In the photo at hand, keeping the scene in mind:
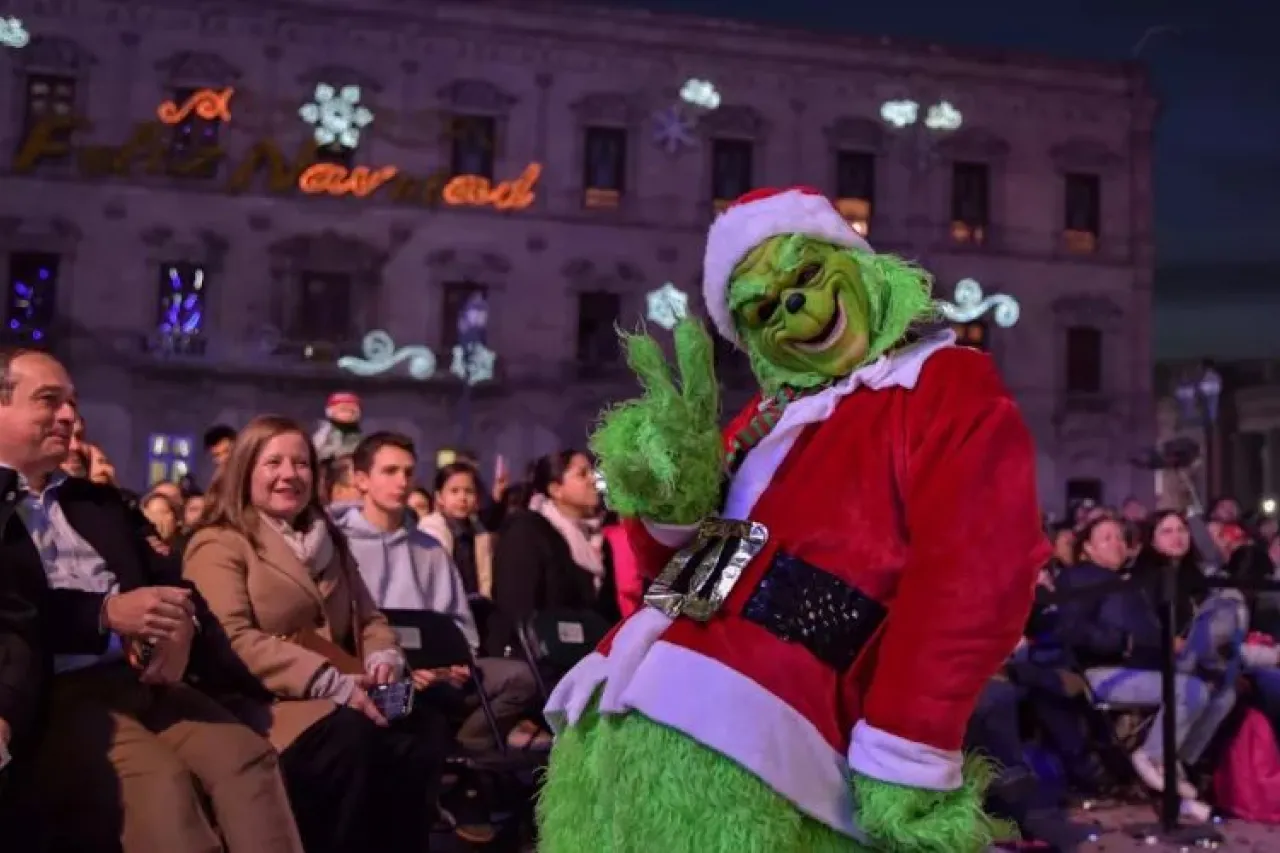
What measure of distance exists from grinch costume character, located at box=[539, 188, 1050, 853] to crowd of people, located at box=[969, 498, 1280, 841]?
4.37 metres

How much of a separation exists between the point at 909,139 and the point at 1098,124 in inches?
152

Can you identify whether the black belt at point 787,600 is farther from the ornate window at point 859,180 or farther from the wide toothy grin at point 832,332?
the ornate window at point 859,180

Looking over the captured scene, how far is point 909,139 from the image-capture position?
79.0 ft

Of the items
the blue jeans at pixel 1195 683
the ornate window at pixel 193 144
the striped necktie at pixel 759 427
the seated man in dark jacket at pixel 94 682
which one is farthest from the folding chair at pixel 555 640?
the ornate window at pixel 193 144

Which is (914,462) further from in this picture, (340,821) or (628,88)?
(628,88)

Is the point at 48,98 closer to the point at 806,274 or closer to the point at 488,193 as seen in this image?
the point at 488,193

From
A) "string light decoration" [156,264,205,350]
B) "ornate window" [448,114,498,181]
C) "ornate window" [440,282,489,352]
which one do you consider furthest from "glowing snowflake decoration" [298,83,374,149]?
"string light decoration" [156,264,205,350]

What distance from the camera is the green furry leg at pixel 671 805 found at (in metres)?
2.13

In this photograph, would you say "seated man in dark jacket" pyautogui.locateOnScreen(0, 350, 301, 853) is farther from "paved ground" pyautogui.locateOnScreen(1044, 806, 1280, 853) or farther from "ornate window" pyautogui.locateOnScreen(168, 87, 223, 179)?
"ornate window" pyautogui.locateOnScreen(168, 87, 223, 179)

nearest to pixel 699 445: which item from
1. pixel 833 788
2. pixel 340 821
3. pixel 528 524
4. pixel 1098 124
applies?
pixel 833 788

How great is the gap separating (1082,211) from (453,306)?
12.1 m

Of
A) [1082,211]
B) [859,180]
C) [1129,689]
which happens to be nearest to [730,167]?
[859,180]

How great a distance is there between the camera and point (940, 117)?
24.1 m

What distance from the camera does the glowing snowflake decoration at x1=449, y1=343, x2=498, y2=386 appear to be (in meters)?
21.5
